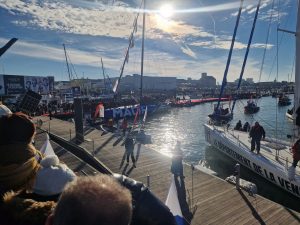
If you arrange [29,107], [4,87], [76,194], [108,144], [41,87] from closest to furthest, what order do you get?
[76,194], [29,107], [108,144], [4,87], [41,87]

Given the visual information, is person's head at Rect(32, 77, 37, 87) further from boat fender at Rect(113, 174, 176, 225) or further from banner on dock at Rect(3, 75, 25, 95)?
boat fender at Rect(113, 174, 176, 225)

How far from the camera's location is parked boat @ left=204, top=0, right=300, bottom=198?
13.2m

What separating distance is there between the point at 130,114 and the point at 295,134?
38926 mm

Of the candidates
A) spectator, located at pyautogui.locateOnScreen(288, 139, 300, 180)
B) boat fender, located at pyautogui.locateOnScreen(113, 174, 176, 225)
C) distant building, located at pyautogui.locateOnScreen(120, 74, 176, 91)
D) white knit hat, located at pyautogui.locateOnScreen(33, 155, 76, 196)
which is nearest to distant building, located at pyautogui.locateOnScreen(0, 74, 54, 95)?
spectator, located at pyautogui.locateOnScreen(288, 139, 300, 180)

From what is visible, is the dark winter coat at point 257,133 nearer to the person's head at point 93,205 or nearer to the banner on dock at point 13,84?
the person's head at point 93,205

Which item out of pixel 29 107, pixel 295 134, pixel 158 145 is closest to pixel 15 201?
pixel 29 107

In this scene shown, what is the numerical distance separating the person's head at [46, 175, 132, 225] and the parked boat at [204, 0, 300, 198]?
43.5 ft

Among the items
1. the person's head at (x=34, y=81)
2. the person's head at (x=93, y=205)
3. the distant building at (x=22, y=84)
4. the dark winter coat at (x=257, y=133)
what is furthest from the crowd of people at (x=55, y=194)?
the person's head at (x=34, y=81)

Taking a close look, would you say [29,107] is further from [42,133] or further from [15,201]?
[42,133]

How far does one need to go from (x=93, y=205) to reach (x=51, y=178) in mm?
1394

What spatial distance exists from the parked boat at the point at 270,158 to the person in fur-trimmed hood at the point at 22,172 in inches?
498

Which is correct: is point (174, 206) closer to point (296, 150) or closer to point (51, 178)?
point (51, 178)

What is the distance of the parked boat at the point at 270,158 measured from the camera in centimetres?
1318

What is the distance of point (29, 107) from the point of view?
11250 millimetres
